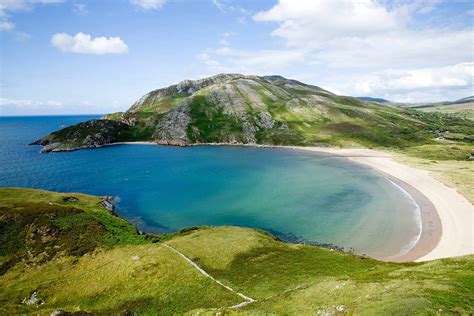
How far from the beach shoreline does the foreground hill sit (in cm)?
2009

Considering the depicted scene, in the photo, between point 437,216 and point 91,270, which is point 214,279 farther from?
point 437,216

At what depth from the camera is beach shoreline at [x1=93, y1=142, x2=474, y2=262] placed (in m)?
57.9

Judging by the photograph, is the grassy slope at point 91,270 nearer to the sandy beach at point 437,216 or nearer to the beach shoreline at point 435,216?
the beach shoreline at point 435,216

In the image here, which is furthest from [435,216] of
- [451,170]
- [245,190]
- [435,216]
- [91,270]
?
[91,270]

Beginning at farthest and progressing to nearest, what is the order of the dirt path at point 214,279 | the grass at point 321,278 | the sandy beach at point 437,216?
the sandy beach at point 437,216
the dirt path at point 214,279
the grass at point 321,278

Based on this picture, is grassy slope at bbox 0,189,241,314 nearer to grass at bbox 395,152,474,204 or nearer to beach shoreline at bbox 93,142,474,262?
beach shoreline at bbox 93,142,474,262

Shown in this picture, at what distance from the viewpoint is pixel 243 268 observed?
44.9m

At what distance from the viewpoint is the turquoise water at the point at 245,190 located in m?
70.6

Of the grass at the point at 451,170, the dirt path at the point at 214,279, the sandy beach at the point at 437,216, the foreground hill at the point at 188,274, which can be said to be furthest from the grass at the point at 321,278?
the grass at the point at 451,170

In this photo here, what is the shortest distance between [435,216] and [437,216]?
1.59 feet

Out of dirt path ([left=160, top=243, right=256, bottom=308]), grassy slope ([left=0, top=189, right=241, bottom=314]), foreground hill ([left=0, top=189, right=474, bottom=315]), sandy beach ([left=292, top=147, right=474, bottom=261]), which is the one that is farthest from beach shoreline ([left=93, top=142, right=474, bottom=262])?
grassy slope ([left=0, top=189, right=241, bottom=314])

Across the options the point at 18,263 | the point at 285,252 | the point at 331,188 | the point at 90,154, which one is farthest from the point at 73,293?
the point at 90,154

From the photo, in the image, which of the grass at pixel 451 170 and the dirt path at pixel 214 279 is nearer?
the dirt path at pixel 214 279

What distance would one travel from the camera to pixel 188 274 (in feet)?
140
